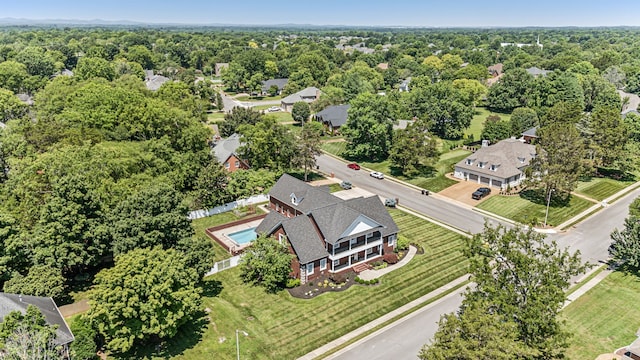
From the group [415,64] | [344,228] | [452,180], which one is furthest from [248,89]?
[344,228]

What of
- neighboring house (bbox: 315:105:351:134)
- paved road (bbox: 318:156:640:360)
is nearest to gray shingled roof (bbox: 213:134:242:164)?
paved road (bbox: 318:156:640:360)

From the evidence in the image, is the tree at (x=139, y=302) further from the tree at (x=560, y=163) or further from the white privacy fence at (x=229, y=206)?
the tree at (x=560, y=163)

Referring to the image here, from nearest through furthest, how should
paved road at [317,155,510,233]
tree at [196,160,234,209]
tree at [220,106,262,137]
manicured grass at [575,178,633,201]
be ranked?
tree at [196,160,234,209] < paved road at [317,155,510,233] < manicured grass at [575,178,633,201] < tree at [220,106,262,137]

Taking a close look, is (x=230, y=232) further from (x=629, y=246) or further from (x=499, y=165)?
(x=629, y=246)

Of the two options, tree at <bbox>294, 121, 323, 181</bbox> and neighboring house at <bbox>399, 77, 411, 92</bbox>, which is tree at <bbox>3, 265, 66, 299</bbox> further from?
neighboring house at <bbox>399, 77, 411, 92</bbox>

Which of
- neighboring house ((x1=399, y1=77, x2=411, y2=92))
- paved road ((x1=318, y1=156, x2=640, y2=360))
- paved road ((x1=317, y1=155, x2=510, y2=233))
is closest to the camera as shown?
paved road ((x1=318, y1=156, x2=640, y2=360))
